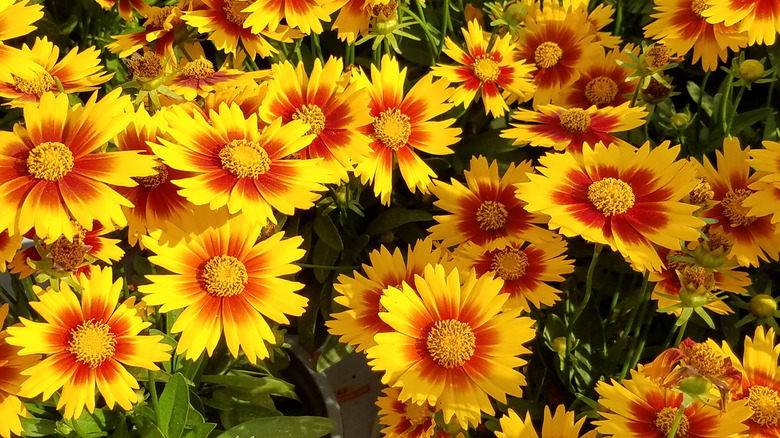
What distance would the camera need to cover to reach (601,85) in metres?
1.53

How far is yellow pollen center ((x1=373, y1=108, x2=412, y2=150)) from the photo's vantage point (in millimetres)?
1238

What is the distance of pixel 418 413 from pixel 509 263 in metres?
0.30

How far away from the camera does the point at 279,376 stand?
151 cm

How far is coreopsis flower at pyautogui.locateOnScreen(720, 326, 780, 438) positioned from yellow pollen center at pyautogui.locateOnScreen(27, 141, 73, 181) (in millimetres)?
1005

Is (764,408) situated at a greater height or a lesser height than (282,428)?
lesser

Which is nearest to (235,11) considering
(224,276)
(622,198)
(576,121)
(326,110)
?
(326,110)

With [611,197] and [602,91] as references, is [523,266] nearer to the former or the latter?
[611,197]

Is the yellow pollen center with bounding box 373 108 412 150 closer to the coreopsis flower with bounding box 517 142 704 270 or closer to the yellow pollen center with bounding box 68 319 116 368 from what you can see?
the coreopsis flower with bounding box 517 142 704 270

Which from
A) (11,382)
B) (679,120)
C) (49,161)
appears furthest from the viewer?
(679,120)

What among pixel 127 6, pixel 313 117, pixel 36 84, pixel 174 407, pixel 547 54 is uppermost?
pixel 127 6

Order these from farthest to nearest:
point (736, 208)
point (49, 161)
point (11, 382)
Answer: point (736, 208) → point (11, 382) → point (49, 161)

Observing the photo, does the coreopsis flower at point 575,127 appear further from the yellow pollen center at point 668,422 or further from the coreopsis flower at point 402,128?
the yellow pollen center at point 668,422

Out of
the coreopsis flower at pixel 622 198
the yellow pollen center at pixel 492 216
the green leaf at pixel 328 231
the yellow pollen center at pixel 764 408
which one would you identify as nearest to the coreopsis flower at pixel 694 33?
the coreopsis flower at pixel 622 198

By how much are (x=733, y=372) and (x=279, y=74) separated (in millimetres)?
822
